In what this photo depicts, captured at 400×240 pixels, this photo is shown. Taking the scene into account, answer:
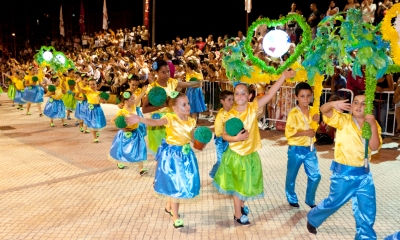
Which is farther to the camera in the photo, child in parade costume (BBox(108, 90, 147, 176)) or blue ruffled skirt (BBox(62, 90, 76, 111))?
blue ruffled skirt (BBox(62, 90, 76, 111))

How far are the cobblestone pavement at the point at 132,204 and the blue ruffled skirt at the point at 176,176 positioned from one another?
40 cm

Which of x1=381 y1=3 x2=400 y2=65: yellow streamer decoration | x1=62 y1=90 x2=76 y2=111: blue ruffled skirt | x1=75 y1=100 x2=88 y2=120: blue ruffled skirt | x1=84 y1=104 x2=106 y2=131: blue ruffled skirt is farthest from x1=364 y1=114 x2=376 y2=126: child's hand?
x1=62 y1=90 x2=76 y2=111: blue ruffled skirt

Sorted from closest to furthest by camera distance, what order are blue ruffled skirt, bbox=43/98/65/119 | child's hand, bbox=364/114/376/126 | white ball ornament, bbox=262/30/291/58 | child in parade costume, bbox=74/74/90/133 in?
child's hand, bbox=364/114/376/126 < white ball ornament, bbox=262/30/291/58 < child in parade costume, bbox=74/74/90/133 < blue ruffled skirt, bbox=43/98/65/119

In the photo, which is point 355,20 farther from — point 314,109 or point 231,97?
point 231,97

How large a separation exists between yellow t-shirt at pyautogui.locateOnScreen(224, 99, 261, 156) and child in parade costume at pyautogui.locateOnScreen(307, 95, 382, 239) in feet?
2.64

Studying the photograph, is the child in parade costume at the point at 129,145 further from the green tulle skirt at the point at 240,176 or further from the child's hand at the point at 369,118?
the child's hand at the point at 369,118

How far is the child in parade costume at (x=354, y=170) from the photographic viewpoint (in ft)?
11.8

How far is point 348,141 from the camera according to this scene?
3.74 metres

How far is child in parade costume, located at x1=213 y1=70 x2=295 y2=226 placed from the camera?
423 centimetres

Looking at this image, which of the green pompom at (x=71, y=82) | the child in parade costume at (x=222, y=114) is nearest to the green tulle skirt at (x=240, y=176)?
the child in parade costume at (x=222, y=114)

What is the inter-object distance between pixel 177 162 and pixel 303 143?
5.13 ft

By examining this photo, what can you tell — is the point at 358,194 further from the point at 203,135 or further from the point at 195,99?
the point at 195,99

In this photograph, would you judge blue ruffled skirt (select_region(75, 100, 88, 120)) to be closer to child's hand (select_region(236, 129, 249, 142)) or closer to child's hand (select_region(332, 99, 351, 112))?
child's hand (select_region(236, 129, 249, 142))

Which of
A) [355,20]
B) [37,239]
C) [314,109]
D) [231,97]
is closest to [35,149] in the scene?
[37,239]
